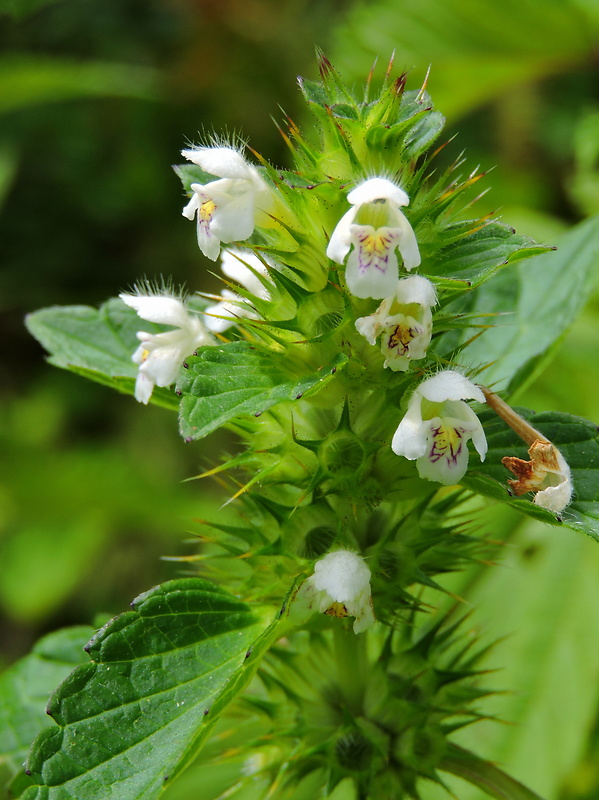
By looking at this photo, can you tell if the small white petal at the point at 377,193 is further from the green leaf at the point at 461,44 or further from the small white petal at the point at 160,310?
the green leaf at the point at 461,44

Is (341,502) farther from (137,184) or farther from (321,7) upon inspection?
(321,7)

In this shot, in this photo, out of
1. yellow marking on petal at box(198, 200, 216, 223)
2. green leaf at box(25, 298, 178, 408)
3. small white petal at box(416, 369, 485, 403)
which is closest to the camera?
small white petal at box(416, 369, 485, 403)

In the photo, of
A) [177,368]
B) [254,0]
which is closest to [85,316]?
[177,368]

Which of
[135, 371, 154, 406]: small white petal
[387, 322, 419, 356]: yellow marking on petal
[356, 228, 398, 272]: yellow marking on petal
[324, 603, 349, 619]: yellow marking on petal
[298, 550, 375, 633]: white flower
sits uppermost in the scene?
[356, 228, 398, 272]: yellow marking on petal

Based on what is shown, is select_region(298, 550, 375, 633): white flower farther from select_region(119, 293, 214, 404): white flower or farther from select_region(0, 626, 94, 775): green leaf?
select_region(0, 626, 94, 775): green leaf

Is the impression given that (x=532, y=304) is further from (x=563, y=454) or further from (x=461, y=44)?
(x=461, y=44)

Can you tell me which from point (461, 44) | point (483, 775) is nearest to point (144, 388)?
point (483, 775)

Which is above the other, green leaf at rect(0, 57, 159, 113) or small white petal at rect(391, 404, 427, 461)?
green leaf at rect(0, 57, 159, 113)

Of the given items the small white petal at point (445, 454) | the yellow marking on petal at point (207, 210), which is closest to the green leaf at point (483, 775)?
the small white petal at point (445, 454)

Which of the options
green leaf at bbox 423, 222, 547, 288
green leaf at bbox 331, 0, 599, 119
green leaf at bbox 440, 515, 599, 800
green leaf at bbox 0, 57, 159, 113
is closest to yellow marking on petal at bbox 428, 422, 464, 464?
green leaf at bbox 423, 222, 547, 288
